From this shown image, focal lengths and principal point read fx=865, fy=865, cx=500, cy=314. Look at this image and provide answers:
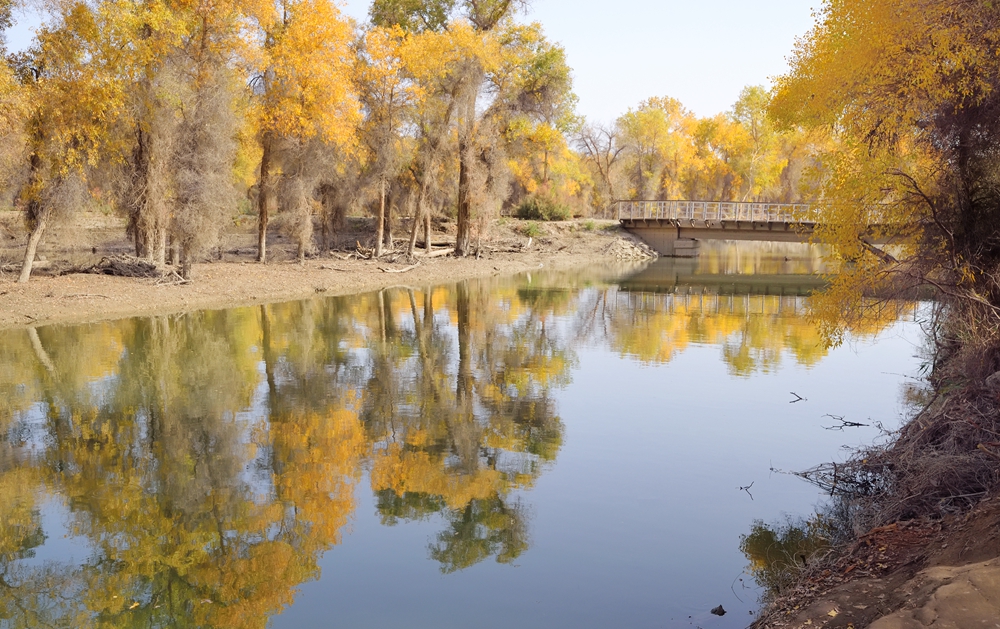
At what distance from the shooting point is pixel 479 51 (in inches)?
1555

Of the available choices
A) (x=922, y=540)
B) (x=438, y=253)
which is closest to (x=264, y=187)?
(x=438, y=253)

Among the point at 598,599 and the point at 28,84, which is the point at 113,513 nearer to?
the point at 598,599

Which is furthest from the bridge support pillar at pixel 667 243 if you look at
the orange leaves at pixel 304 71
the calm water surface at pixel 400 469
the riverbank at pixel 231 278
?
the calm water surface at pixel 400 469

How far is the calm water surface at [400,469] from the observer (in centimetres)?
824

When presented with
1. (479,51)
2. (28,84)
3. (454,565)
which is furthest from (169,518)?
(479,51)

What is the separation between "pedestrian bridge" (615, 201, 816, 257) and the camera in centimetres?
5272

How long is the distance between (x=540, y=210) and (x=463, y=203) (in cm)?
1749

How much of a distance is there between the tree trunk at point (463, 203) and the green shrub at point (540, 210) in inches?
567

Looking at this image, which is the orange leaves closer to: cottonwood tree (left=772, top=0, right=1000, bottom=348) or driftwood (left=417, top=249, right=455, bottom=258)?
driftwood (left=417, top=249, right=455, bottom=258)

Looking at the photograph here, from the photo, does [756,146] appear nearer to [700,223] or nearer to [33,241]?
[700,223]

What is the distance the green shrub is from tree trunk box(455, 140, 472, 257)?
567 inches

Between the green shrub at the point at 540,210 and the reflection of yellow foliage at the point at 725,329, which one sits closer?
the reflection of yellow foliage at the point at 725,329

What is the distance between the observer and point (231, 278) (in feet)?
104

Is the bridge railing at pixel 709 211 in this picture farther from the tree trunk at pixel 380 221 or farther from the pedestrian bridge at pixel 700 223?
the tree trunk at pixel 380 221
